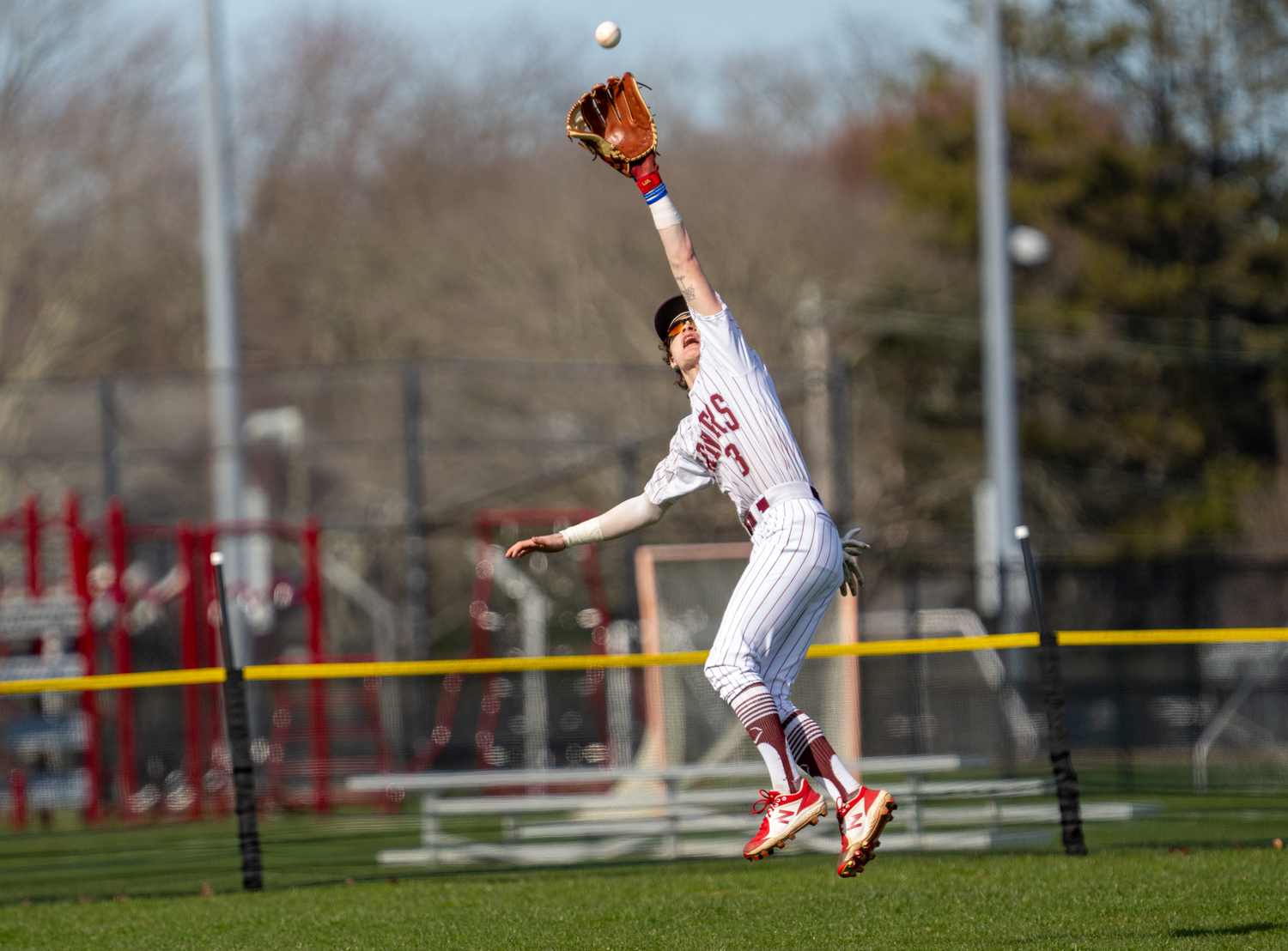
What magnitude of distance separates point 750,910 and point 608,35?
4081mm

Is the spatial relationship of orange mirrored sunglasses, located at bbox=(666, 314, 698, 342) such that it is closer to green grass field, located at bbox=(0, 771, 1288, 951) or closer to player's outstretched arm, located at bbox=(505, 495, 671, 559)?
player's outstretched arm, located at bbox=(505, 495, 671, 559)

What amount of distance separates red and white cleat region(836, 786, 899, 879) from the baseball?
319 cm

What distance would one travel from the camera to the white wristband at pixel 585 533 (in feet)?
21.8

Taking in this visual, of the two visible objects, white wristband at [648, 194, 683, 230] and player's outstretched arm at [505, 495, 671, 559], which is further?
player's outstretched arm at [505, 495, 671, 559]

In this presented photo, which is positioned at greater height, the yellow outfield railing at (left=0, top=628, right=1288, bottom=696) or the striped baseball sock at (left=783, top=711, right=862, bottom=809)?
the yellow outfield railing at (left=0, top=628, right=1288, bottom=696)

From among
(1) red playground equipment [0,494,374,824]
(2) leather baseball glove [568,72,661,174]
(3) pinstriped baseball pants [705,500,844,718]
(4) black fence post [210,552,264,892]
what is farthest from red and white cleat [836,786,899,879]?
(1) red playground equipment [0,494,374,824]

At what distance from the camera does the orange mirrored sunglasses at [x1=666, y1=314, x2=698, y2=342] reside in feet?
21.0

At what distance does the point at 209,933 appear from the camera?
755 centimetres

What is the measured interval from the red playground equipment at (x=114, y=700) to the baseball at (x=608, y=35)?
28.6ft

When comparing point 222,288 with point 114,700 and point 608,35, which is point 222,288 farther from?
point 608,35

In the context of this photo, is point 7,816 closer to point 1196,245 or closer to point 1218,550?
point 1218,550

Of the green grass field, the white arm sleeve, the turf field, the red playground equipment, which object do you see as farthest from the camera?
the red playground equipment

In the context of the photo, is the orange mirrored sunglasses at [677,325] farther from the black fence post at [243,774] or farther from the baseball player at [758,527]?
the black fence post at [243,774]

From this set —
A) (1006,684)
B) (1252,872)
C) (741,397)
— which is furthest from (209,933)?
(1006,684)
